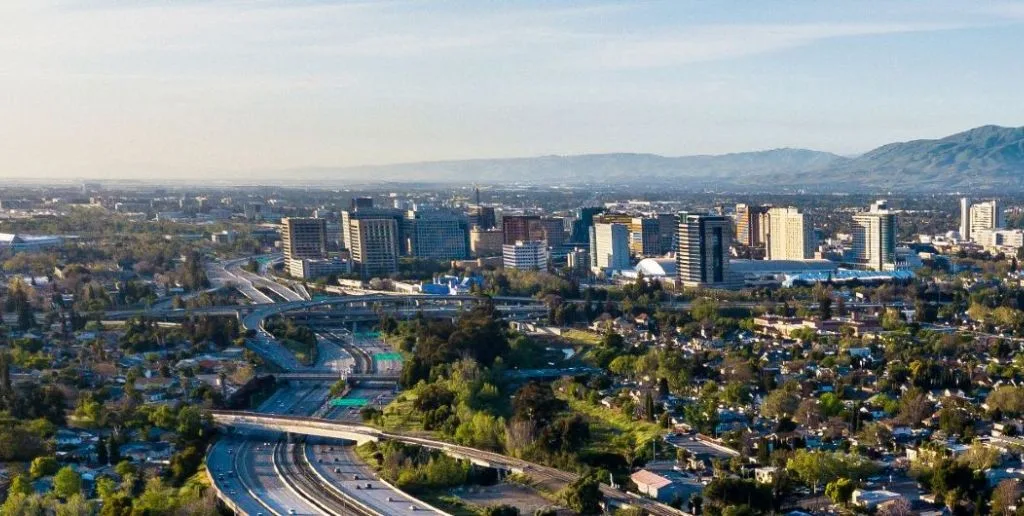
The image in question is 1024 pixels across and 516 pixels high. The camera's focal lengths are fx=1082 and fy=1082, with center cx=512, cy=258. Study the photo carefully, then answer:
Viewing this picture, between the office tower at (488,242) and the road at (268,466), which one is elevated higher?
the office tower at (488,242)

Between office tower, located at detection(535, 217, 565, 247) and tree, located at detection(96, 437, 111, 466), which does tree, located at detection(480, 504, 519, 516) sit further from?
office tower, located at detection(535, 217, 565, 247)

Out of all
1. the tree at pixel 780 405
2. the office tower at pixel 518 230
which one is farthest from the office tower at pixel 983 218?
the tree at pixel 780 405

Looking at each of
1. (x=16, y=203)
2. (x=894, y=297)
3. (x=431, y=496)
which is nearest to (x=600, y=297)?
(x=894, y=297)

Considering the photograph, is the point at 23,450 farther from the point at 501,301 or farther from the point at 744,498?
the point at 501,301

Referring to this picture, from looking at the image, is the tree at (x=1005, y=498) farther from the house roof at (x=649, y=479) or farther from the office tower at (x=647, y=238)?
the office tower at (x=647, y=238)

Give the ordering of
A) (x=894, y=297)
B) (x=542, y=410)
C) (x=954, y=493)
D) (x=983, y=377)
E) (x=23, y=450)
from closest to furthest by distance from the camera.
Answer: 1. (x=954, y=493)
2. (x=23, y=450)
3. (x=542, y=410)
4. (x=983, y=377)
5. (x=894, y=297)
